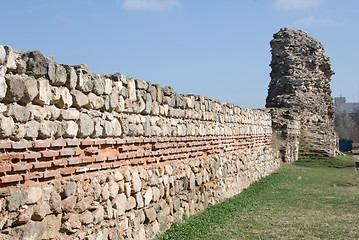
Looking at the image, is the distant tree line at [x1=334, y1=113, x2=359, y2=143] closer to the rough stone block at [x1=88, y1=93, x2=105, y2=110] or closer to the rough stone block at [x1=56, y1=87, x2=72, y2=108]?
the rough stone block at [x1=88, y1=93, x2=105, y2=110]

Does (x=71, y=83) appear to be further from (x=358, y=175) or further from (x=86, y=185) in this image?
(x=358, y=175)

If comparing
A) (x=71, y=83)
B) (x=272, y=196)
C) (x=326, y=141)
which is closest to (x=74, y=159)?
(x=71, y=83)

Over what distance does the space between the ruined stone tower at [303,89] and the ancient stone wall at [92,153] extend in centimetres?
1291

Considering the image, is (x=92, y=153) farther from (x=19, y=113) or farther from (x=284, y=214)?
(x=284, y=214)

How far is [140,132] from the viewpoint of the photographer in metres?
6.02

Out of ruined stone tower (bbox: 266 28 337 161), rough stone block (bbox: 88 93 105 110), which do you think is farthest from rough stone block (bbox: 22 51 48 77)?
ruined stone tower (bbox: 266 28 337 161)

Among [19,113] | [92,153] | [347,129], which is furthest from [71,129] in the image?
[347,129]

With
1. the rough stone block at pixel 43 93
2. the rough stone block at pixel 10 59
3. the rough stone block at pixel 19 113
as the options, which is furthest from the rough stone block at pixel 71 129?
the rough stone block at pixel 10 59

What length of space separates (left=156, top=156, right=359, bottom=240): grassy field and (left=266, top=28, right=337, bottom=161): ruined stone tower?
23.1ft

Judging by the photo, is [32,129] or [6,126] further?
[32,129]

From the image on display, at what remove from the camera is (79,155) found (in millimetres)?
4656

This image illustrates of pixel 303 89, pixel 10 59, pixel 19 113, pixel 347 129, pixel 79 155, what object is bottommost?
pixel 79 155

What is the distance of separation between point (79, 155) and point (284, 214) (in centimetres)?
481

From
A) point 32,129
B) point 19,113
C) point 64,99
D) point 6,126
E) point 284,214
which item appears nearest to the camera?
point 6,126
